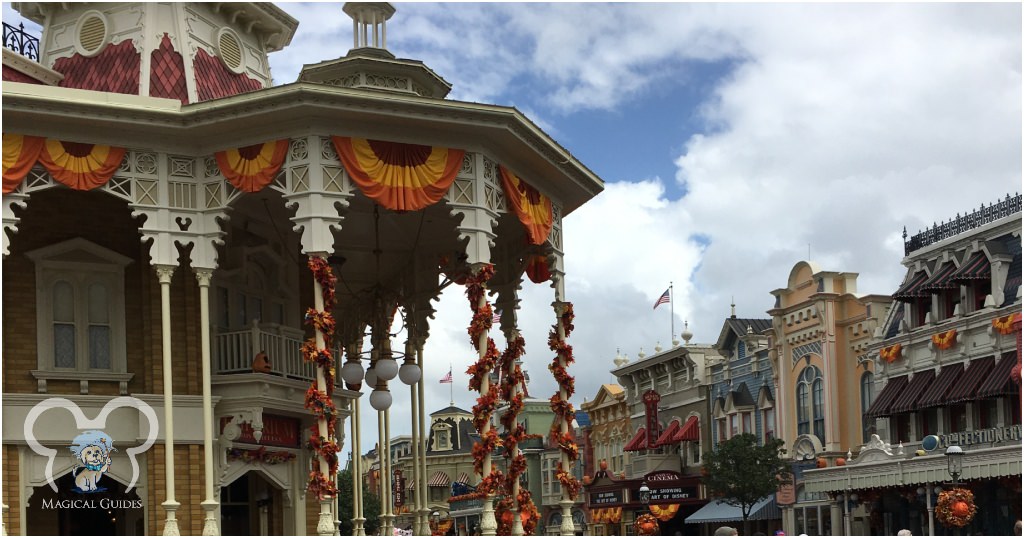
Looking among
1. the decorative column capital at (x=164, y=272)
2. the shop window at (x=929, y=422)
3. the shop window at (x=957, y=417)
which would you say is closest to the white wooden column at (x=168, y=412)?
the decorative column capital at (x=164, y=272)

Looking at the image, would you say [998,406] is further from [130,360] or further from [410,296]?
[130,360]

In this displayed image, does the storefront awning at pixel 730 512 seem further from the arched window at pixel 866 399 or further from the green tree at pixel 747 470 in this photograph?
the arched window at pixel 866 399

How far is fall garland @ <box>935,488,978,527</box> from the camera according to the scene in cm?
3191

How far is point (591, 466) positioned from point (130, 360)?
2022 inches

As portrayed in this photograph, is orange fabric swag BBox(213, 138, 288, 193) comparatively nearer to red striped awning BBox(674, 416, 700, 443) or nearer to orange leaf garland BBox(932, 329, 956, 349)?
orange leaf garland BBox(932, 329, 956, 349)

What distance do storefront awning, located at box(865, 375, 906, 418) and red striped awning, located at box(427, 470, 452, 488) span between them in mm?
52308

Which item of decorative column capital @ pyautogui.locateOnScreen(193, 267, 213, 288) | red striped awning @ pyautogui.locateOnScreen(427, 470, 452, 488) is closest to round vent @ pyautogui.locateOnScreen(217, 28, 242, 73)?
decorative column capital @ pyautogui.locateOnScreen(193, 267, 213, 288)

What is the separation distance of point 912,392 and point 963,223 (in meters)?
5.38

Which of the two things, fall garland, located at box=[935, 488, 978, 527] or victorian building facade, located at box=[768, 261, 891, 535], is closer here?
fall garland, located at box=[935, 488, 978, 527]

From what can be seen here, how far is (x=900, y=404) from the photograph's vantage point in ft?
145

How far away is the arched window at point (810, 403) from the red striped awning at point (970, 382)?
9436mm

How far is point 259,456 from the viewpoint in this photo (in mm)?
24203

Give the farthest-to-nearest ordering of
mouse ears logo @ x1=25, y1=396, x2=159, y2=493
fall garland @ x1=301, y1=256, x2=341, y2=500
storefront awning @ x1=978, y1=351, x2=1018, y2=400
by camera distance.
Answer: storefront awning @ x1=978, y1=351, x2=1018, y2=400
mouse ears logo @ x1=25, y1=396, x2=159, y2=493
fall garland @ x1=301, y1=256, x2=341, y2=500

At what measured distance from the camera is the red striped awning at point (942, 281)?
1682 inches
